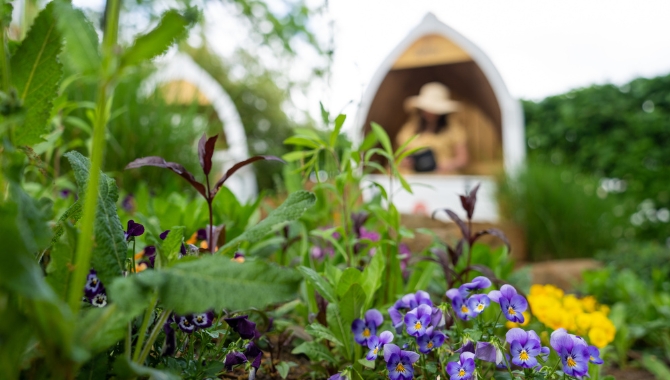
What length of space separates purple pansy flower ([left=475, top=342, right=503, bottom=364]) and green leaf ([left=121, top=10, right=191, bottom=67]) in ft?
2.40

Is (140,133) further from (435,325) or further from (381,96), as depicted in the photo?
(381,96)

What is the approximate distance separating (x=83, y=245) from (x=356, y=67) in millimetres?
1027

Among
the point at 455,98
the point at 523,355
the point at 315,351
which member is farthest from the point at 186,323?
the point at 455,98

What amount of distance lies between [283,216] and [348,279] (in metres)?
0.34

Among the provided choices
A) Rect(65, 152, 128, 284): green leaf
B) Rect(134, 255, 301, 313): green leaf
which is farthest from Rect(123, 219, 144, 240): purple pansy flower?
Rect(134, 255, 301, 313): green leaf

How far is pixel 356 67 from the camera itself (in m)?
1.37

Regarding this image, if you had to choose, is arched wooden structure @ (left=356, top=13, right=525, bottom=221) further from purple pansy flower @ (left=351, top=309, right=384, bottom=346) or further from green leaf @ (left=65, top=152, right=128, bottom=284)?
green leaf @ (left=65, top=152, right=128, bottom=284)

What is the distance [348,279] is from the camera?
1.03m

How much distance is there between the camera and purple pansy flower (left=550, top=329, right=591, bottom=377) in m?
0.86

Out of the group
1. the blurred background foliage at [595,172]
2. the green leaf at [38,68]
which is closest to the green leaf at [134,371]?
the green leaf at [38,68]

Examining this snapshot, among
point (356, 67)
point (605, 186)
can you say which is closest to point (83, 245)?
point (356, 67)

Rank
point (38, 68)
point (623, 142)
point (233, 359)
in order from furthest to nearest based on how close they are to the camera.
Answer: point (623, 142)
point (233, 359)
point (38, 68)

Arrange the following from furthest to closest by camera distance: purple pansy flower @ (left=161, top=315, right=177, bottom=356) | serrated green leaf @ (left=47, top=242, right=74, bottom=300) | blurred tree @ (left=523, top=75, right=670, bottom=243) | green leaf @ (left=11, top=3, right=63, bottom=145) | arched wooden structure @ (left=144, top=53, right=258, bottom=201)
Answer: blurred tree @ (left=523, top=75, right=670, bottom=243) → arched wooden structure @ (left=144, top=53, right=258, bottom=201) → purple pansy flower @ (left=161, top=315, right=177, bottom=356) → green leaf @ (left=11, top=3, right=63, bottom=145) → serrated green leaf @ (left=47, top=242, right=74, bottom=300)

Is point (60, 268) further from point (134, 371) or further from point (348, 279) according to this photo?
point (348, 279)
